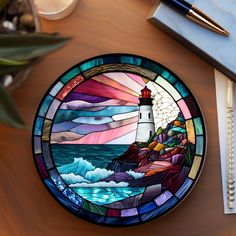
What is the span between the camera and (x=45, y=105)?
0.60 m

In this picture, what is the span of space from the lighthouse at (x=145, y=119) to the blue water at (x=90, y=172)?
1.4 inches

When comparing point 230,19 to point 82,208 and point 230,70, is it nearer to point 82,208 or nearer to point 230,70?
point 230,70

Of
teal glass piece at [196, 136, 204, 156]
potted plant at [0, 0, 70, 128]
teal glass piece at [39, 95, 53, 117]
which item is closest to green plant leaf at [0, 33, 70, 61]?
potted plant at [0, 0, 70, 128]

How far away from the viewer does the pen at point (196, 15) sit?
611 mm

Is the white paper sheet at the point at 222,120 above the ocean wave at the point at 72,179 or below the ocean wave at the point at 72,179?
above

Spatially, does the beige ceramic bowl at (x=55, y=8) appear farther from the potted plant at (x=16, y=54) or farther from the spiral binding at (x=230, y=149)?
the spiral binding at (x=230, y=149)

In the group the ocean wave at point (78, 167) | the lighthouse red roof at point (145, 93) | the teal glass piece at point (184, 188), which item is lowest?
the teal glass piece at point (184, 188)

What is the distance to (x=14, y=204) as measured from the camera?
23.4 inches

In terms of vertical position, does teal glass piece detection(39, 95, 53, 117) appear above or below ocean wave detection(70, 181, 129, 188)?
above

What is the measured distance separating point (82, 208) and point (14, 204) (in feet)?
0.27

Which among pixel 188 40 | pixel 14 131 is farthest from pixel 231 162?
pixel 14 131

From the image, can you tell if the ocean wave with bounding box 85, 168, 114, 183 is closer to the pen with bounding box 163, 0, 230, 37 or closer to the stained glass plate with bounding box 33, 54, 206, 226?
the stained glass plate with bounding box 33, 54, 206, 226

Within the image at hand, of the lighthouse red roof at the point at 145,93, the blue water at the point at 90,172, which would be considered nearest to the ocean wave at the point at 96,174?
the blue water at the point at 90,172

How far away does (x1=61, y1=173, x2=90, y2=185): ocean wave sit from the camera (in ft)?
1.95
